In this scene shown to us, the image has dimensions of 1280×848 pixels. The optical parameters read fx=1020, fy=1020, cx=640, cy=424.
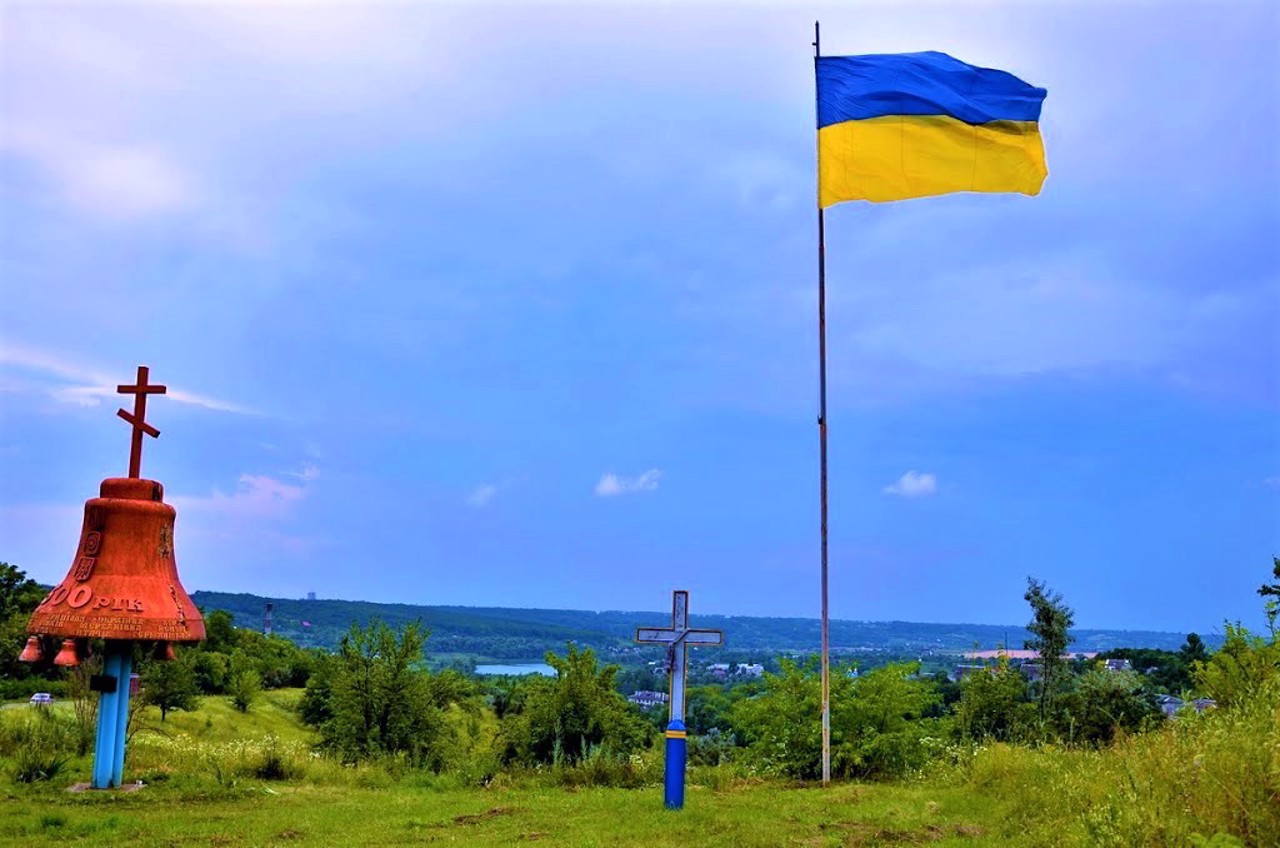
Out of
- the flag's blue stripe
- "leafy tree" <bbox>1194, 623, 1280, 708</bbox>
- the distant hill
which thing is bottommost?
the distant hill

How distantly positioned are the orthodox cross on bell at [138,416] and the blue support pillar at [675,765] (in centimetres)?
783

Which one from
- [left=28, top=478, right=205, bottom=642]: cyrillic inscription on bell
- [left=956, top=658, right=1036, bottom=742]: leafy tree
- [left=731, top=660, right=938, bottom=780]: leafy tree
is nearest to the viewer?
[left=28, top=478, right=205, bottom=642]: cyrillic inscription on bell

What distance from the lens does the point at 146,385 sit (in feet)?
45.4

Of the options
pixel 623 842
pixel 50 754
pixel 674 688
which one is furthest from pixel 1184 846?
pixel 50 754

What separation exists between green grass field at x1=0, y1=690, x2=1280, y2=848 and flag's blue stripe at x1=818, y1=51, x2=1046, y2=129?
8462 mm

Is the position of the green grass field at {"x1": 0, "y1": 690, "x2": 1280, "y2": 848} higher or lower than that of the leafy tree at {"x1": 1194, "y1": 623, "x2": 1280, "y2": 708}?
lower

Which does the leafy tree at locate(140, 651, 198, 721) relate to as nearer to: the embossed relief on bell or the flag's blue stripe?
the embossed relief on bell

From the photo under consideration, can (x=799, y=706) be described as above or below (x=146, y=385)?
below

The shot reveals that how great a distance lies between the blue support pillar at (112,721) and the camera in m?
12.9

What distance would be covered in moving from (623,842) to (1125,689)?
76.4ft

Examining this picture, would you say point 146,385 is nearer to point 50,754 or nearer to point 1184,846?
point 50,754

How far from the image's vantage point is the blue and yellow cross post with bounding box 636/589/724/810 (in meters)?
12.1

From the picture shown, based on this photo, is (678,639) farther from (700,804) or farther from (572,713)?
(572,713)

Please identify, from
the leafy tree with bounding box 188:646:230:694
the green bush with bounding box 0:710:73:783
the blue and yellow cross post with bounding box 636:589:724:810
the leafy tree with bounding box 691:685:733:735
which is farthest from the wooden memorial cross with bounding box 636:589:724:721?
the leafy tree with bounding box 188:646:230:694
